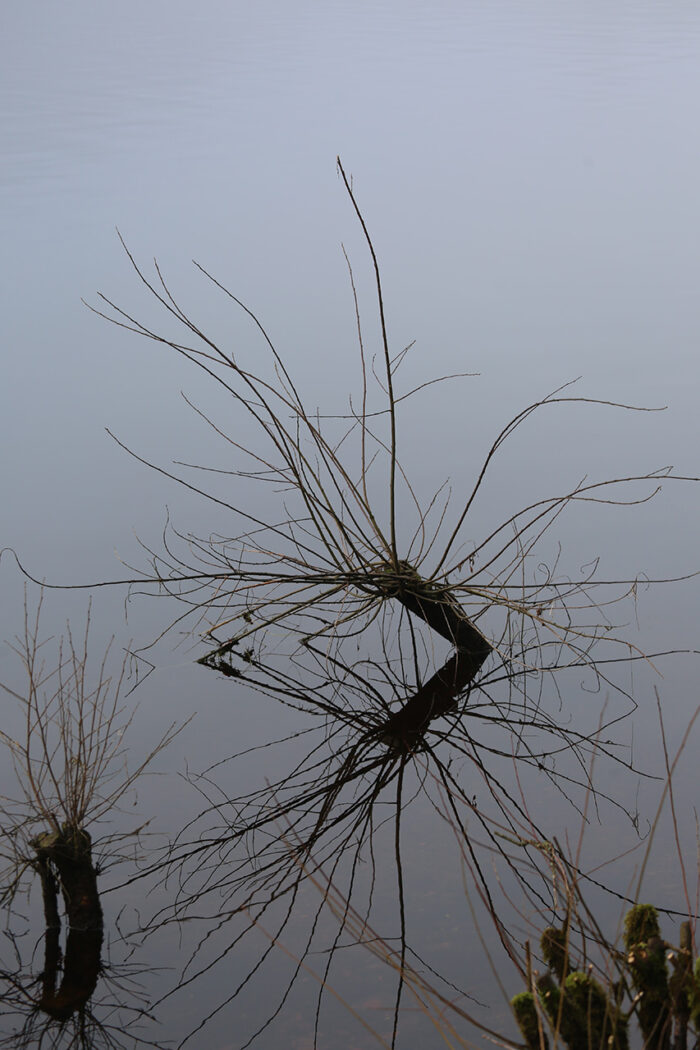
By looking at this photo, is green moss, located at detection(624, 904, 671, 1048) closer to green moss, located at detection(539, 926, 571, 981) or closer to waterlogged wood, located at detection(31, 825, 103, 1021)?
green moss, located at detection(539, 926, 571, 981)

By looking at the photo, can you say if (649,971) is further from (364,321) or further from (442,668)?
(364,321)

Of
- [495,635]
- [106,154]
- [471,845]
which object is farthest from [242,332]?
[106,154]

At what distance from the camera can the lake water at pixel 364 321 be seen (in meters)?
2.46

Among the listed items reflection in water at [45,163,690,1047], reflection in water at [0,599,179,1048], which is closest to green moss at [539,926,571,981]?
reflection in water at [45,163,690,1047]

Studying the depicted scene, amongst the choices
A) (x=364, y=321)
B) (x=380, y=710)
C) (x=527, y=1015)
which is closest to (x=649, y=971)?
(x=527, y=1015)

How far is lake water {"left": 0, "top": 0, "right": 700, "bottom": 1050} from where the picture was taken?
2.46 meters

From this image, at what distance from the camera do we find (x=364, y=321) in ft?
22.7

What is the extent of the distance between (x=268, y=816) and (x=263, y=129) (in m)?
10.9

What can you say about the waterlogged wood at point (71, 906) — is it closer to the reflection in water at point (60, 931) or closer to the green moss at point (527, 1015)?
the reflection in water at point (60, 931)

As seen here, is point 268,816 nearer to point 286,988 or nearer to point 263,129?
point 286,988

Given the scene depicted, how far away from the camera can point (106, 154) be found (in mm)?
12016

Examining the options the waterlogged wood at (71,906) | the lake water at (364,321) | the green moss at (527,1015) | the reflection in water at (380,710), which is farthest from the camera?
the lake water at (364,321)

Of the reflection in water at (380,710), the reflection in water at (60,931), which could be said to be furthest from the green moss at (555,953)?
the reflection in water at (60,931)

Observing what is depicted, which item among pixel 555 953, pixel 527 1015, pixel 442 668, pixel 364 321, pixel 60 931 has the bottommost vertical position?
pixel 527 1015
